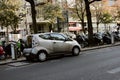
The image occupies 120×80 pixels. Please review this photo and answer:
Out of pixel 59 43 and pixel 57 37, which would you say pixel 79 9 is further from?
pixel 59 43

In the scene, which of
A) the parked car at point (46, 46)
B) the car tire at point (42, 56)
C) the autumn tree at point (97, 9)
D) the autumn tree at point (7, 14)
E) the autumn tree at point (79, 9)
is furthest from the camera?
the autumn tree at point (97, 9)

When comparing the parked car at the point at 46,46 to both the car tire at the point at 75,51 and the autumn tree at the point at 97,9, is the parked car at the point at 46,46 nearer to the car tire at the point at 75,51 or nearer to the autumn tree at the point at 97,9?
the car tire at the point at 75,51

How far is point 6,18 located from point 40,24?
67.5 feet

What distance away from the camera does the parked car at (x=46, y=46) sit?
1520cm

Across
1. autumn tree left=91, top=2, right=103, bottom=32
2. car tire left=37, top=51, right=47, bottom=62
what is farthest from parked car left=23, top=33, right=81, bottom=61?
autumn tree left=91, top=2, right=103, bottom=32

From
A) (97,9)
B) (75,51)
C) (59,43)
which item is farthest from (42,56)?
(97,9)

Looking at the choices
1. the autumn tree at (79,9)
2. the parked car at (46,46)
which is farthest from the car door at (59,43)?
the autumn tree at (79,9)

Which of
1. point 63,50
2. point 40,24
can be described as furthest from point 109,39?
point 40,24

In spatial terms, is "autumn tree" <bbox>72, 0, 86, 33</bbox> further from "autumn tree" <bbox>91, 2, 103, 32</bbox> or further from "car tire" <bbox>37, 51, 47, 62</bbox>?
"car tire" <bbox>37, 51, 47, 62</bbox>

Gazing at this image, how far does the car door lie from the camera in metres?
15.9

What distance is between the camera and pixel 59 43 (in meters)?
16.1

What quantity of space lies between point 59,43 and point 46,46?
888mm

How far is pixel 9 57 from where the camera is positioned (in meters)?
17.4

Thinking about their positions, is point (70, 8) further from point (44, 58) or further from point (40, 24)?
point (44, 58)
